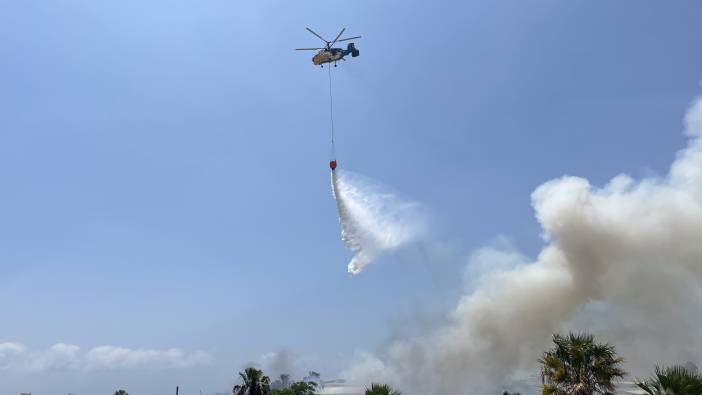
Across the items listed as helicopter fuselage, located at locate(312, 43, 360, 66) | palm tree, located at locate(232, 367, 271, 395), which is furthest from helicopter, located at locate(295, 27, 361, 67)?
palm tree, located at locate(232, 367, 271, 395)

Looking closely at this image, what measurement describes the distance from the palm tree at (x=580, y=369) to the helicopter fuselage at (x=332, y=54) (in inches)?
1930

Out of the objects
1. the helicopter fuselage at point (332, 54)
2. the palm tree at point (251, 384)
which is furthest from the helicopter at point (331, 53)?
the palm tree at point (251, 384)

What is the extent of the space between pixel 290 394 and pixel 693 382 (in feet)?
303

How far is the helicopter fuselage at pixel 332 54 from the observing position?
70.3 metres

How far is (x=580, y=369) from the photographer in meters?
32.4

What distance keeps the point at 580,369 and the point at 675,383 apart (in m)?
12.1

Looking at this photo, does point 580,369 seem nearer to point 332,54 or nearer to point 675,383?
point 675,383

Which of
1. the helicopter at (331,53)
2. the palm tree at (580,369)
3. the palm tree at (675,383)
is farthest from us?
the helicopter at (331,53)

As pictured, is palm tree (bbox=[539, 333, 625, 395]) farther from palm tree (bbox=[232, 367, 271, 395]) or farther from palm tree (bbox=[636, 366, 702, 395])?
palm tree (bbox=[232, 367, 271, 395])

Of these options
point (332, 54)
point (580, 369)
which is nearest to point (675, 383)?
point (580, 369)

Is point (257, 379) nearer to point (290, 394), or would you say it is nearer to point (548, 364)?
point (290, 394)

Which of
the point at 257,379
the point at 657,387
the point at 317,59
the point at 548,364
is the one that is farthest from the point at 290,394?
the point at 657,387

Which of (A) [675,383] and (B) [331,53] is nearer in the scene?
(A) [675,383]

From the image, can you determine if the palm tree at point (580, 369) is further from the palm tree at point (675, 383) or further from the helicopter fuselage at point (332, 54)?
the helicopter fuselage at point (332, 54)
